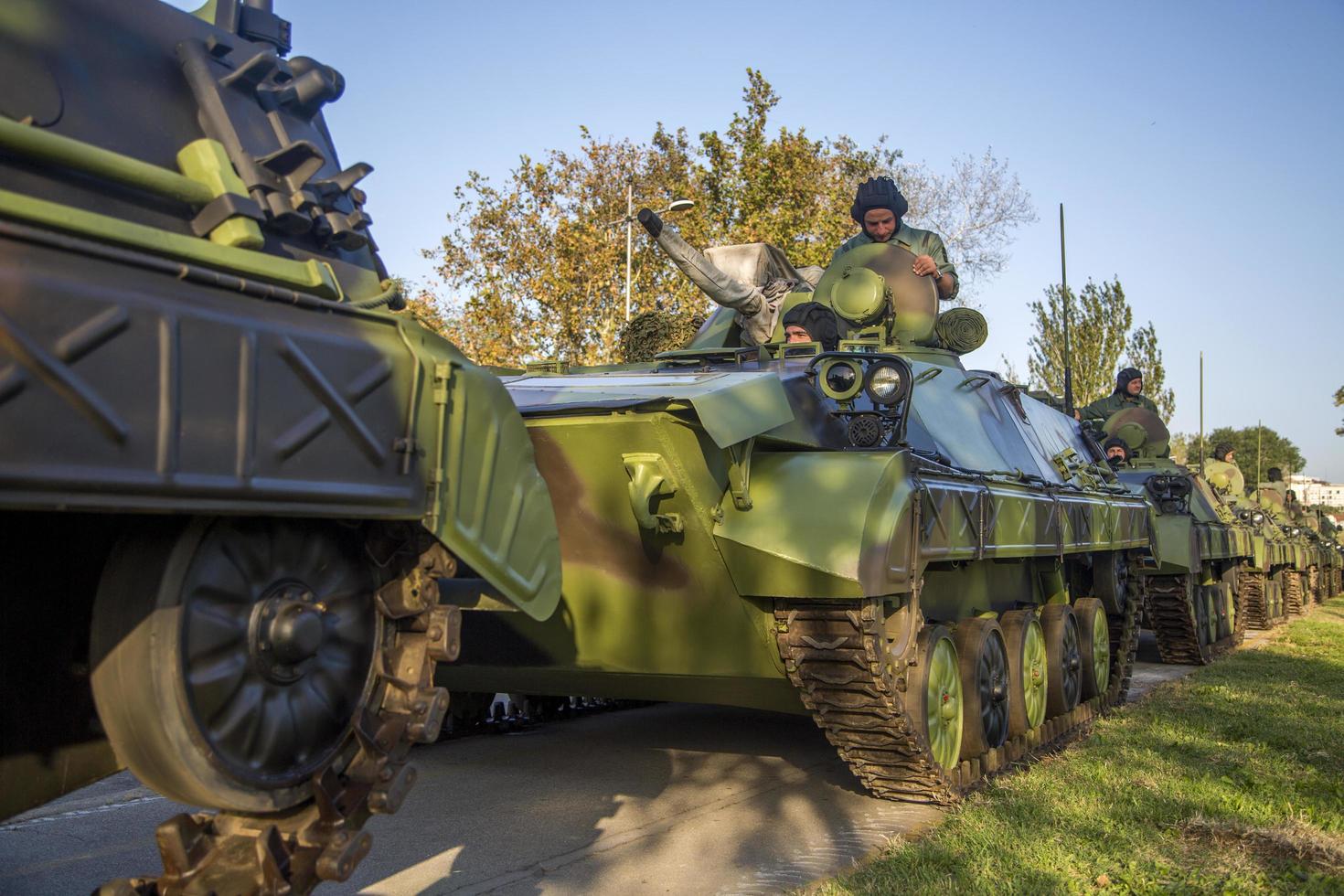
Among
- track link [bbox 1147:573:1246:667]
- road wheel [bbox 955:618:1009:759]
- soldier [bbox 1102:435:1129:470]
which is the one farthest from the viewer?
soldier [bbox 1102:435:1129:470]

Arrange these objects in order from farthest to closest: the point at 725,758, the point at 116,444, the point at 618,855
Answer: the point at 725,758, the point at 618,855, the point at 116,444

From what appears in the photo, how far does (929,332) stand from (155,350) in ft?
24.8

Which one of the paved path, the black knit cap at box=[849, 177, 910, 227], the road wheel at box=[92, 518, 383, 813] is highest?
the black knit cap at box=[849, 177, 910, 227]

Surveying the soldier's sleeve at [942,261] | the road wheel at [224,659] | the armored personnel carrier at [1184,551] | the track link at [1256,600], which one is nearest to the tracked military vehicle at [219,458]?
the road wheel at [224,659]

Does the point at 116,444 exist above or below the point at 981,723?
above

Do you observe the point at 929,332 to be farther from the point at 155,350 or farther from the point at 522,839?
the point at 155,350

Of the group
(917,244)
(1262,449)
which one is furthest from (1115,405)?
(1262,449)

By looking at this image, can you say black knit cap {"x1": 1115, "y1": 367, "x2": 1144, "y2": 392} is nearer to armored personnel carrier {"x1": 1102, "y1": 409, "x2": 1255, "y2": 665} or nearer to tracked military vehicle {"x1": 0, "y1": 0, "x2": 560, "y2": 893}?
armored personnel carrier {"x1": 1102, "y1": 409, "x2": 1255, "y2": 665}

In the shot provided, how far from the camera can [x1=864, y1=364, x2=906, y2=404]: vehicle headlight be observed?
6.57m

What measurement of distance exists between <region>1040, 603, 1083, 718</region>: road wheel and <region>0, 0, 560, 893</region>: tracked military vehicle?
253 inches

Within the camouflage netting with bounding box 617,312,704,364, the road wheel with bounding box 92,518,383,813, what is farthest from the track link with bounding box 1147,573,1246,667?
the road wheel with bounding box 92,518,383,813

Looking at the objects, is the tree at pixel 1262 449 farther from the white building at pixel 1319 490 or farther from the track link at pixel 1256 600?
the track link at pixel 1256 600

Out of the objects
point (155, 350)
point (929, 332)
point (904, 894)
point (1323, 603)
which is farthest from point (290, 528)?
point (1323, 603)

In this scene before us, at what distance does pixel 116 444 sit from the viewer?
8.30 ft
